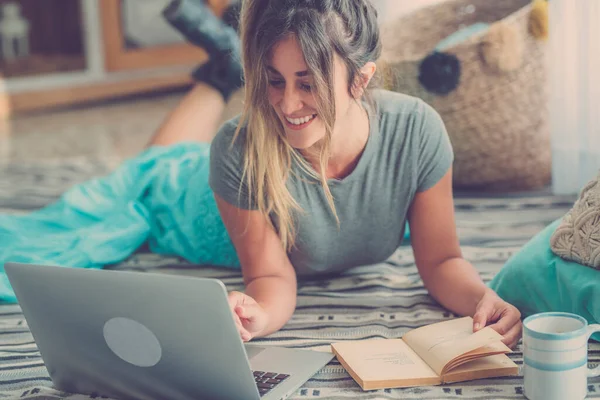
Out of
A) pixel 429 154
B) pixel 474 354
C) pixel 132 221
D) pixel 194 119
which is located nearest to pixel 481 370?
pixel 474 354

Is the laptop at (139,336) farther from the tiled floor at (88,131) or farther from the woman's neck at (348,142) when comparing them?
the tiled floor at (88,131)

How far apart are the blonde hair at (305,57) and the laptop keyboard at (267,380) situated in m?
0.29

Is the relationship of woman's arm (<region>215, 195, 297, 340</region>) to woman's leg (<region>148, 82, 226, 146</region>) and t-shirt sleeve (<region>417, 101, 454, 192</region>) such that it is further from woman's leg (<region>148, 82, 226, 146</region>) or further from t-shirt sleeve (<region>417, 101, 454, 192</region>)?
woman's leg (<region>148, 82, 226, 146</region>)

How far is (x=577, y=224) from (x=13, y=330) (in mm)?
940

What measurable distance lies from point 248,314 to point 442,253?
37 centimetres

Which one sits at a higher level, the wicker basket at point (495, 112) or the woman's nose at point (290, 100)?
the woman's nose at point (290, 100)

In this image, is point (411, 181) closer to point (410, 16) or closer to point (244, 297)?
point (244, 297)

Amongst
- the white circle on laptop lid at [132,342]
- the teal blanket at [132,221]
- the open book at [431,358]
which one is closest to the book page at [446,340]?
the open book at [431,358]

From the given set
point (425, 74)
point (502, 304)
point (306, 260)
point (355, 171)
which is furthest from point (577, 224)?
point (425, 74)

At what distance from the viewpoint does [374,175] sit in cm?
140

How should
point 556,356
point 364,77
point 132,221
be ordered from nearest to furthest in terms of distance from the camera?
point 556,356 < point 364,77 < point 132,221

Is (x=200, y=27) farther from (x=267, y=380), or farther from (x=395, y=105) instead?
(x=267, y=380)

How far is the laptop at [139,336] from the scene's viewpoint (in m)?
0.96

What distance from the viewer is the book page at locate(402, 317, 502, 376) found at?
1.13 metres
